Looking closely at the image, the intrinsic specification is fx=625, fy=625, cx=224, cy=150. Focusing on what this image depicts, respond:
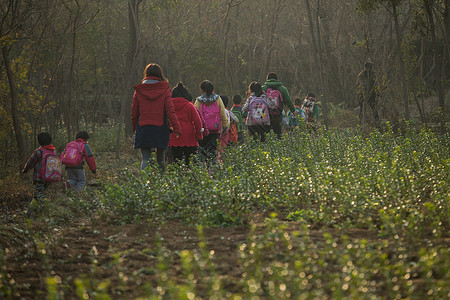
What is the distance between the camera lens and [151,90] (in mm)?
8969

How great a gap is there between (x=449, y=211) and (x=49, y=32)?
1136cm

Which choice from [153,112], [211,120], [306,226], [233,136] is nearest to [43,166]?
[153,112]

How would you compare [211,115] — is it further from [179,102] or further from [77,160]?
[77,160]

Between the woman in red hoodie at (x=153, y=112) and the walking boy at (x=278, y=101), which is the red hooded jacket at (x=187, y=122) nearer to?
the woman in red hoodie at (x=153, y=112)

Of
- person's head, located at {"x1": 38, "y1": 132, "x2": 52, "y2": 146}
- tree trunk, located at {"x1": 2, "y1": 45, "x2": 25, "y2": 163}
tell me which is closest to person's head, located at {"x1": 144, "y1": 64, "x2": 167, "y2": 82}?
person's head, located at {"x1": 38, "y1": 132, "x2": 52, "y2": 146}

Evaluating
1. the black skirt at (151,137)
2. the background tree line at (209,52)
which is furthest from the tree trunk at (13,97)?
the black skirt at (151,137)

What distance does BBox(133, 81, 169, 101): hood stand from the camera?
894cm

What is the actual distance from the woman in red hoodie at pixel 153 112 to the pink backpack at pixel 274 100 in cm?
386

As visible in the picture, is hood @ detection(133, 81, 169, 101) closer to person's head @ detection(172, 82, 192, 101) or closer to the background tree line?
person's head @ detection(172, 82, 192, 101)

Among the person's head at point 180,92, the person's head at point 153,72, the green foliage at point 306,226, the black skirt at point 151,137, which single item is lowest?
the green foliage at point 306,226

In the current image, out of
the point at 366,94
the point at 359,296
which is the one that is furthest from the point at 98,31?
the point at 359,296

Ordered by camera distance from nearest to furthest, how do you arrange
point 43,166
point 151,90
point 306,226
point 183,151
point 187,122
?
point 306,226, point 151,90, point 43,166, point 187,122, point 183,151

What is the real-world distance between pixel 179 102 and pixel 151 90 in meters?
0.83

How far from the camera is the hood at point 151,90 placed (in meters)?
8.94
